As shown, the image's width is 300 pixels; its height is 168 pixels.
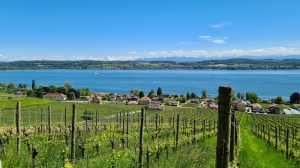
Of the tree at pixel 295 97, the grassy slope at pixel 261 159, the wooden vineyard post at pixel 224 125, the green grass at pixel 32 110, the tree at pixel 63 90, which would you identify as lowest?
the tree at pixel 295 97

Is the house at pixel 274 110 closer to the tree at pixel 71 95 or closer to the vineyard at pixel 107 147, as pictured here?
the vineyard at pixel 107 147

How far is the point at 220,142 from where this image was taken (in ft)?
9.05

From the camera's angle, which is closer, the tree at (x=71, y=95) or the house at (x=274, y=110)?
the house at (x=274, y=110)

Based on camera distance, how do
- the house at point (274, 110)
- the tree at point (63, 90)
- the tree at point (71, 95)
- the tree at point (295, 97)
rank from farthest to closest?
the tree at point (63, 90)
the tree at point (71, 95)
the tree at point (295, 97)
the house at point (274, 110)

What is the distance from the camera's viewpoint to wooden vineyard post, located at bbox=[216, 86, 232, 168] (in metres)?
2.65

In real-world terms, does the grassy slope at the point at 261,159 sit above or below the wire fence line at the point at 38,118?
above

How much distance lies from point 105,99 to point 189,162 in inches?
3615

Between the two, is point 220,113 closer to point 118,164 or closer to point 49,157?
point 118,164

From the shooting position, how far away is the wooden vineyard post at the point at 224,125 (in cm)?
265

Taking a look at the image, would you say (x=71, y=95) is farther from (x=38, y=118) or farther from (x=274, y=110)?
(x=274, y=110)

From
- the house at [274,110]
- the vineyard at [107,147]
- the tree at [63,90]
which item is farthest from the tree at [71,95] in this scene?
the vineyard at [107,147]

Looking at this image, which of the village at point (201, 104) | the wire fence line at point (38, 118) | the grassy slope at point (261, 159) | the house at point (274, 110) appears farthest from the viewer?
the village at point (201, 104)

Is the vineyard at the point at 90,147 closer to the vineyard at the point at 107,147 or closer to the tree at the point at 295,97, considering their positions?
the vineyard at the point at 107,147

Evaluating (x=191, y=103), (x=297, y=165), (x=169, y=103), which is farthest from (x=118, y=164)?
(x=191, y=103)
